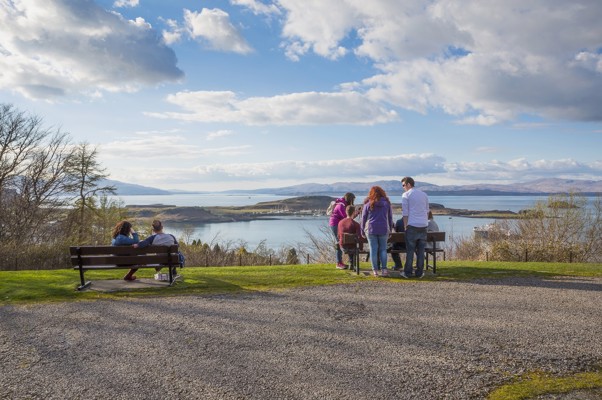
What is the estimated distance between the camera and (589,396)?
12.6 ft

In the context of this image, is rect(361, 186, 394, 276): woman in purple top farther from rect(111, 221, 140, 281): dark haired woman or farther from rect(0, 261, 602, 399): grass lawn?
rect(111, 221, 140, 281): dark haired woman

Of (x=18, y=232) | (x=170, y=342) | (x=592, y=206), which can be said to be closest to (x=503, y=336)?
(x=170, y=342)

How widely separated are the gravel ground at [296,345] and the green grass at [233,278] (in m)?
0.72

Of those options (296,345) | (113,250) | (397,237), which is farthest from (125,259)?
(397,237)

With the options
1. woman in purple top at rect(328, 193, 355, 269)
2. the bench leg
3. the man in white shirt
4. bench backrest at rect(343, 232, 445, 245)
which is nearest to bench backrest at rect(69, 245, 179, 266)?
the bench leg

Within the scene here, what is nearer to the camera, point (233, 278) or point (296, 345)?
point (296, 345)

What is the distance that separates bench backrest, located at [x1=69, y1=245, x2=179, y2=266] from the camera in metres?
8.44

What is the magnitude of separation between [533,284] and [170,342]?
7.09 meters

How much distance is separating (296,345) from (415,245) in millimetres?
5071

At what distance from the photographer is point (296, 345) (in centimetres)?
518

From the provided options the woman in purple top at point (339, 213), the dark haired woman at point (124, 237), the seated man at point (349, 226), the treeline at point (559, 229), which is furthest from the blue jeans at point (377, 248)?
the treeline at point (559, 229)

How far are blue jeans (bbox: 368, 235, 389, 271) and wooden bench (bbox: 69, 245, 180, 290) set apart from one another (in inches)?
157

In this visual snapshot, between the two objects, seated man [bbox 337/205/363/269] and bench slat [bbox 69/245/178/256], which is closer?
bench slat [bbox 69/245/178/256]

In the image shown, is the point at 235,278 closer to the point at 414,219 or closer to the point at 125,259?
the point at 125,259
